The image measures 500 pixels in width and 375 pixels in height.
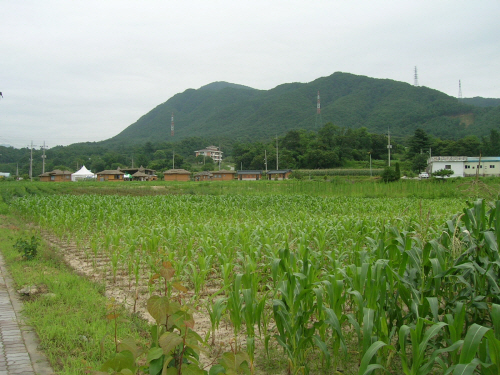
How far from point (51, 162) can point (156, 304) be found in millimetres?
96042

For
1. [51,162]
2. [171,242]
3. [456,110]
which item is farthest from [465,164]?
[51,162]

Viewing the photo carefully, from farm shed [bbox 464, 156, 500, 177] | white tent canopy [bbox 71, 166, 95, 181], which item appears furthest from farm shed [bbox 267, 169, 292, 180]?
white tent canopy [bbox 71, 166, 95, 181]

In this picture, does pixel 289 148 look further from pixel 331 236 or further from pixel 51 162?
pixel 331 236

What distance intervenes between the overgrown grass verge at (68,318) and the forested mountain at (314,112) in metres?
85.1

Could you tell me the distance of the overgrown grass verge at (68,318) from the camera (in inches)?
121

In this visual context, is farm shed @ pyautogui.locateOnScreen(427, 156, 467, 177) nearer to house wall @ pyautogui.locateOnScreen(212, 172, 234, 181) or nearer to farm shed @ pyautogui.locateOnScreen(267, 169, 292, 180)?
farm shed @ pyautogui.locateOnScreen(267, 169, 292, 180)

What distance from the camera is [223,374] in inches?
80.9

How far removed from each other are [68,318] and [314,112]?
11594 centimetres

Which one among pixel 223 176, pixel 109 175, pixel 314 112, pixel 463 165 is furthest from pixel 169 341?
pixel 314 112

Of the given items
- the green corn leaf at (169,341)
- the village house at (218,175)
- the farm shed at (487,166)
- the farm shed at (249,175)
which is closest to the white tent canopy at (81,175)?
the village house at (218,175)

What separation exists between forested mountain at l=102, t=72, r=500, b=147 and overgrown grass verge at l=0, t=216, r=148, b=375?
85077mm

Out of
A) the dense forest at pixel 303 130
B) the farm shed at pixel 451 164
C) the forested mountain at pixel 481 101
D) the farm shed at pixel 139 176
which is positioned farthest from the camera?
the forested mountain at pixel 481 101

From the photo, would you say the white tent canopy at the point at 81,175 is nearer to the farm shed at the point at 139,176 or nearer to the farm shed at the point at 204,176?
the farm shed at the point at 139,176

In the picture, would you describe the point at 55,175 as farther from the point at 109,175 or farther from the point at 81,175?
the point at 109,175
